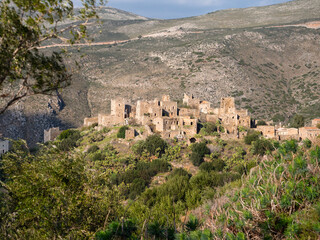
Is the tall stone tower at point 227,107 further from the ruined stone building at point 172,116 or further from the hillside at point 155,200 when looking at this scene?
the hillside at point 155,200

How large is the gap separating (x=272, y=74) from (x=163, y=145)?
56058 millimetres

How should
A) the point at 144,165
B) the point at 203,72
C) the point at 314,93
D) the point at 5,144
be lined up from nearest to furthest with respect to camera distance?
the point at 144,165
the point at 5,144
the point at 314,93
the point at 203,72

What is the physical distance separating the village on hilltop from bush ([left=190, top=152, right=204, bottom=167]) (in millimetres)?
3490

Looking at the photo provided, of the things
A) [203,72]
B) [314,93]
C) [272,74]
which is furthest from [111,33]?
[314,93]

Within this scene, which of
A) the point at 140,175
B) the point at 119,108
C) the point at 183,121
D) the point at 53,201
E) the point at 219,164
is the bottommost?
the point at 140,175

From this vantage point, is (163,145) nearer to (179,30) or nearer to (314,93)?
(314,93)

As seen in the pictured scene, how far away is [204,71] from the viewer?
83125 millimetres

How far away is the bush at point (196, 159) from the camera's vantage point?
35500mm

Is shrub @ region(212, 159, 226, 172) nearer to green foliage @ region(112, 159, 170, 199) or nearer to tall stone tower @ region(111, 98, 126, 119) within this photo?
green foliage @ region(112, 159, 170, 199)

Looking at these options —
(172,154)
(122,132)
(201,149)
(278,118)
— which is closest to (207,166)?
(201,149)

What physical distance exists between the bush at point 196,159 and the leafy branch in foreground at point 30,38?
86.8 ft

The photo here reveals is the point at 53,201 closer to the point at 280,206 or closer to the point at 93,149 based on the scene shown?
the point at 280,206

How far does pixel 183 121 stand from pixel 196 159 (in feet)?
23.8

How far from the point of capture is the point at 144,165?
35.4 metres
